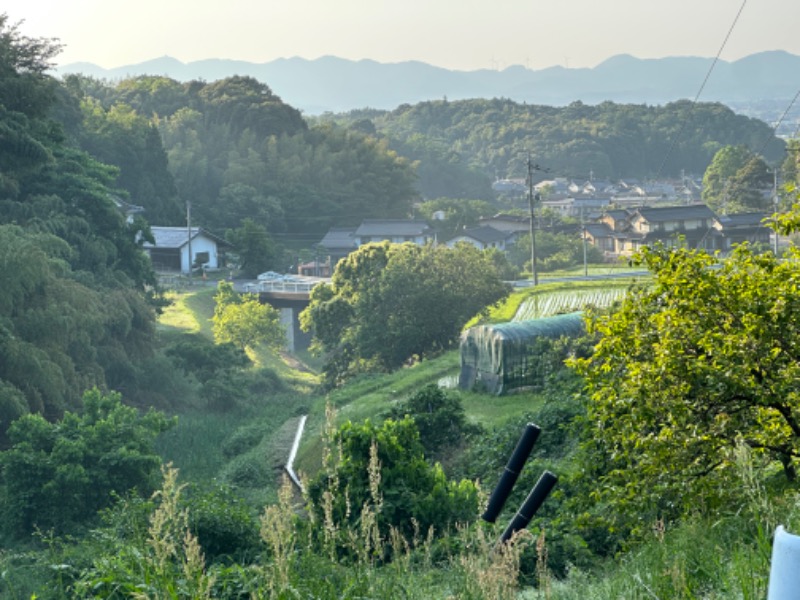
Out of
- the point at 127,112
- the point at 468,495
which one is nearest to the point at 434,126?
the point at 127,112

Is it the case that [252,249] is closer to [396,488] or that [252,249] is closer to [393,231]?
[393,231]

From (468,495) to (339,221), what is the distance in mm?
59761

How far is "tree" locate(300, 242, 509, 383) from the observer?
35.4 m

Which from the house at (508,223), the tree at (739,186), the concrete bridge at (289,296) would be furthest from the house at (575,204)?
the concrete bridge at (289,296)

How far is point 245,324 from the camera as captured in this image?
41375 millimetres

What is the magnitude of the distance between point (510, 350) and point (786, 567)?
22.6 m

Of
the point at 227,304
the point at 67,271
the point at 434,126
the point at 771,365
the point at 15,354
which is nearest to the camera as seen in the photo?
the point at 771,365

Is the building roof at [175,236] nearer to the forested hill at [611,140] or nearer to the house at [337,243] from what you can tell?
the house at [337,243]

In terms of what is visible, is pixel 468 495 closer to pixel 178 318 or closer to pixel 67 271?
pixel 67 271

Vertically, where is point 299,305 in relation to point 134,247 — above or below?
below

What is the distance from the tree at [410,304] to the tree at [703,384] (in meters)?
26.1

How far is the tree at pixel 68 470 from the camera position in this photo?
58.5 feet

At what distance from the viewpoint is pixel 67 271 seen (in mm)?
28297

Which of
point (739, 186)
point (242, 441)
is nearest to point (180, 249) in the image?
point (242, 441)
